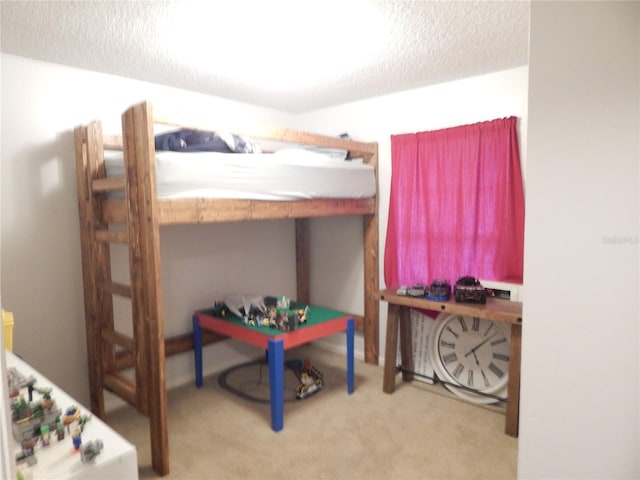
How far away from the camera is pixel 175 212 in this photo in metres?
1.90

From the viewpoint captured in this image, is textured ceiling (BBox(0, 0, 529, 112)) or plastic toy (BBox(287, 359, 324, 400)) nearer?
textured ceiling (BBox(0, 0, 529, 112))

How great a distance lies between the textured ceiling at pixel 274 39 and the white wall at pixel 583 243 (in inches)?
30.9

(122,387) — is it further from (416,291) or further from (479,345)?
(479,345)

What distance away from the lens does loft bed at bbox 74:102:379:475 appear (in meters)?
1.85

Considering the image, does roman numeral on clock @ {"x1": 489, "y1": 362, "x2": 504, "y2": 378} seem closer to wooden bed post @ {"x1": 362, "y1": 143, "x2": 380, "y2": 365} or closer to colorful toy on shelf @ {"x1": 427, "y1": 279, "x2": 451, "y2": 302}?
colorful toy on shelf @ {"x1": 427, "y1": 279, "x2": 451, "y2": 302}

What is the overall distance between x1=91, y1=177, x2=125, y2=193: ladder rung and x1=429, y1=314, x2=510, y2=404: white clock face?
2.11 metres

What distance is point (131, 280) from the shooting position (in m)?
1.98

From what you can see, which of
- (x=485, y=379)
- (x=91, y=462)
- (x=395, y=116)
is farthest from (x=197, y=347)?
(x=395, y=116)

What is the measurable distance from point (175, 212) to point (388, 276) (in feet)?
5.73

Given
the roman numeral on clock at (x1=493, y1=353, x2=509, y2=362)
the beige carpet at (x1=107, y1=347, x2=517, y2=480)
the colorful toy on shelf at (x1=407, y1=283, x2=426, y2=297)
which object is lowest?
the beige carpet at (x1=107, y1=347, x2=517, y2=480)

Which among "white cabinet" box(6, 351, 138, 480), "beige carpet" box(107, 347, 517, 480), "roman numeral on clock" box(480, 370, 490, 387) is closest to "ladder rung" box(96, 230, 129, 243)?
"white cabinet" box(6, 351, 138, 480)

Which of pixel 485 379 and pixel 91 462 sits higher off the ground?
pixel 91 462

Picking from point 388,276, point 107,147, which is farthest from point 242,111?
point 388,276

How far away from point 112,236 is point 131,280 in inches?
12.0
